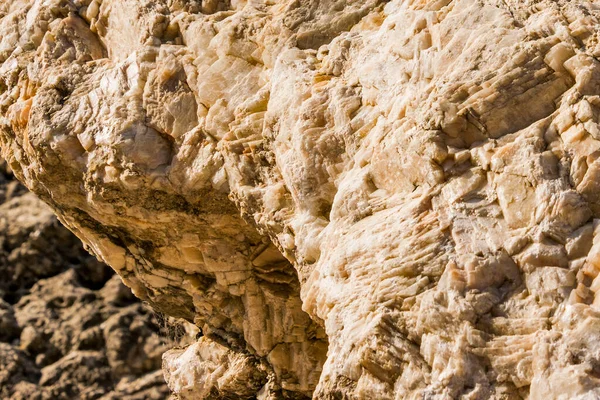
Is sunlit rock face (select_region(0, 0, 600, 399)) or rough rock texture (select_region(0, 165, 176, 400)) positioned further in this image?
rough rock texture (select_region(0, 165, 176, 400))

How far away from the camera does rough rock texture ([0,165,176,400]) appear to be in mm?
9922

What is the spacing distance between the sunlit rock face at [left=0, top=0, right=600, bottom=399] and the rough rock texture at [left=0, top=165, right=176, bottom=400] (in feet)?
13.0

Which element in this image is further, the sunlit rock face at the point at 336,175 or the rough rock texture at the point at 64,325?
Answer: the rough rock texture at the point at 64,325

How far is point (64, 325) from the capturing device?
1033 centimetres

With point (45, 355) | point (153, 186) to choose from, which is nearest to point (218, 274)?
point (153, 186)

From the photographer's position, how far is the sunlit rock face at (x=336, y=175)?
126 inches

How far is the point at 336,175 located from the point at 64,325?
281 inches

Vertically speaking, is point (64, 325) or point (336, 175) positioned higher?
point (64, 325)

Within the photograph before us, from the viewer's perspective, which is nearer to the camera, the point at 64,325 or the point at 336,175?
the point at 336,175

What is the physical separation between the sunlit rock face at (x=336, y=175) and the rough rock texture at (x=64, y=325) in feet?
13.0

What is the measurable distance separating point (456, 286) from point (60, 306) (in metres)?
8.20

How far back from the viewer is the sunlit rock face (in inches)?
126

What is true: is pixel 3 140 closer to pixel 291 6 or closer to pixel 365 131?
pixel 291 6

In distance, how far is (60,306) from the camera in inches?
415
